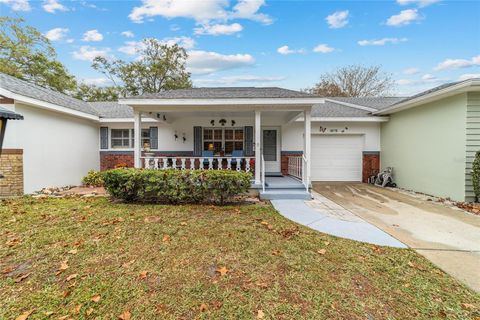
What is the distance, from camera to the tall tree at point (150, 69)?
939 inches

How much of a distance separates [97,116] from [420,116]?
13818mm

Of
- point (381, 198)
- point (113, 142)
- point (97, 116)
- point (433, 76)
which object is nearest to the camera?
point (381, 198)

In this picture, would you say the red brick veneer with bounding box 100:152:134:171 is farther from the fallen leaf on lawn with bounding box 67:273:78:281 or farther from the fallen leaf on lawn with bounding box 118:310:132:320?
the fallen leaf on lawn with bounding box 118:310:132:320

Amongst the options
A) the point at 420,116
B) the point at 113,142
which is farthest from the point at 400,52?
the point at 113,142

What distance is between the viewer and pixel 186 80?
24906mm

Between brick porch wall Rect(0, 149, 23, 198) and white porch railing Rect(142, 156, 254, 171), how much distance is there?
12.4 feet

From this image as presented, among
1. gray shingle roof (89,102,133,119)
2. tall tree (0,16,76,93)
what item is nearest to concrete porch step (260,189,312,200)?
gray shingle roof (89,102,133,119)

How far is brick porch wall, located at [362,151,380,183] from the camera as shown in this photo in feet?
37.0

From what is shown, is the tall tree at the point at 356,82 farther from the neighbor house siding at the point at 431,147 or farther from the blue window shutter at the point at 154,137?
→ the blue window shutter at the point at 154,137

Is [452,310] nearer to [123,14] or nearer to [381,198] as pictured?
[381,198]

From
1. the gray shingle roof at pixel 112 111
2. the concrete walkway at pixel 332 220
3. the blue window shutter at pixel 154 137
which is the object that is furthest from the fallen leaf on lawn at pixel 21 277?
the gray shingle roof at pixel 112 111

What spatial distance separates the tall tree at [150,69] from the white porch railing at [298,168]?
1823 centimetres

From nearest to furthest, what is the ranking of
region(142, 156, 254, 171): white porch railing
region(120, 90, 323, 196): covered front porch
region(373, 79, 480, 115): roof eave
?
1. region(373, 79, 480, 115): roof eave
2. region(142, 156, 254, 171): white porch railing
3. region(120, 90, 323, 196): covered front porch

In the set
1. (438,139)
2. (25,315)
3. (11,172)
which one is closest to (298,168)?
(438,139)
